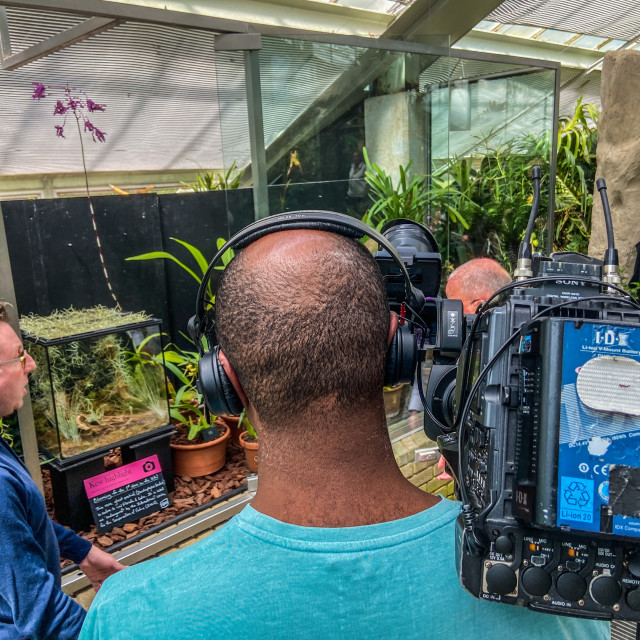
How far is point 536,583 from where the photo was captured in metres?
0.65

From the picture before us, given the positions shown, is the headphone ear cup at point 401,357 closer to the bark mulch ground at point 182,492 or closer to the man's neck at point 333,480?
the man's neck at point 333,480

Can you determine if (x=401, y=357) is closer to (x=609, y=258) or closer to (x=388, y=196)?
(x=609, y=258)

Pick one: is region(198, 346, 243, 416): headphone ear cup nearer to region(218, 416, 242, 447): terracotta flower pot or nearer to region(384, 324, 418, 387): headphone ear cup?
region(384, 324, 418, 387): headphone ear cup

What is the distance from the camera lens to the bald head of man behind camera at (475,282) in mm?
1923

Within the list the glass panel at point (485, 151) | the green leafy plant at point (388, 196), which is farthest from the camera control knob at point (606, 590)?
the glass panel at point (485, 151)

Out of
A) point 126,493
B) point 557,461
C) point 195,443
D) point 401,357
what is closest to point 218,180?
point 195,443

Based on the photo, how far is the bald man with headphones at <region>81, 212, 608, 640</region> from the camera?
63 cm

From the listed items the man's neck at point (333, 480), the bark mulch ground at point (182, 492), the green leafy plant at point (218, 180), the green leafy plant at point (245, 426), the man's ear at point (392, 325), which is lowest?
the bark mulch ground at point (182, 492)

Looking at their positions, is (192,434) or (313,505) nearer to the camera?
Answer: (313,505)

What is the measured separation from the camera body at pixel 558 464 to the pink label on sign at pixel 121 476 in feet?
6.81

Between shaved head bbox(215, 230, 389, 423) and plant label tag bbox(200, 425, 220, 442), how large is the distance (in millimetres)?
2219

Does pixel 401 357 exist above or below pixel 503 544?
above

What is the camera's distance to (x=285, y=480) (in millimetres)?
718

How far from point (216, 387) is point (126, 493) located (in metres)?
1.90
